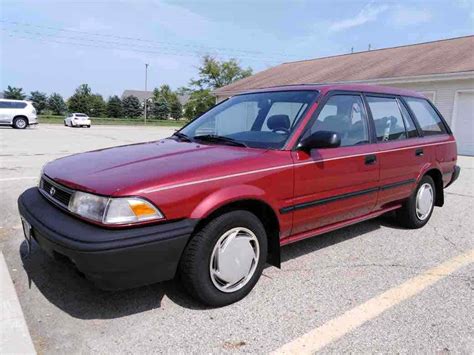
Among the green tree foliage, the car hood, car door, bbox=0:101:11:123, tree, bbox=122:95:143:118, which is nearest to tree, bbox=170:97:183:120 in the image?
the green tree foliage

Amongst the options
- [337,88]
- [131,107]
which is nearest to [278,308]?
[337,88]

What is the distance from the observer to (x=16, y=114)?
2484cm

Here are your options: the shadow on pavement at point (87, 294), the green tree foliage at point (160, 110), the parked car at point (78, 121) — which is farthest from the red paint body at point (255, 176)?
the green tree foliage at point (160, 110)

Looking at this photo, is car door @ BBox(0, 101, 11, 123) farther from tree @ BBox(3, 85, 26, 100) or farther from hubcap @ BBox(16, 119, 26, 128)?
tree @ BBox(3, 85, 26, 100)

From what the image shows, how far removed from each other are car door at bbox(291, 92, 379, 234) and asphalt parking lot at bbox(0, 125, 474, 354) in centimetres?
47

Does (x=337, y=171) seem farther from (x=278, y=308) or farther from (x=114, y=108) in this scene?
(x=114, y=108)

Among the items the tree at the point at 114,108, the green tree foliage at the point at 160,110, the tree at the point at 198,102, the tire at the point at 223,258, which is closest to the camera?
the tire at the point at 223,258

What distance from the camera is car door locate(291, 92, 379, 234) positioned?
329 cm

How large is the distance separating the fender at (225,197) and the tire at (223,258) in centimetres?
11

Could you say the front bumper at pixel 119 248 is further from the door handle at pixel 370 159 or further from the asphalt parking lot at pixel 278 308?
the door handle at pixel 370 159

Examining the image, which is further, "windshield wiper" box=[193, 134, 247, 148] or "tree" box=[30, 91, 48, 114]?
"tree" box=[30, 91, 48, 114]

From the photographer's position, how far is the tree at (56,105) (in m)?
60.5

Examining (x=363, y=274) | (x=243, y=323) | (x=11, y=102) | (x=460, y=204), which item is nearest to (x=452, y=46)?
(x=460, y=204)

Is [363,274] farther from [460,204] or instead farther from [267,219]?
[460,204]
